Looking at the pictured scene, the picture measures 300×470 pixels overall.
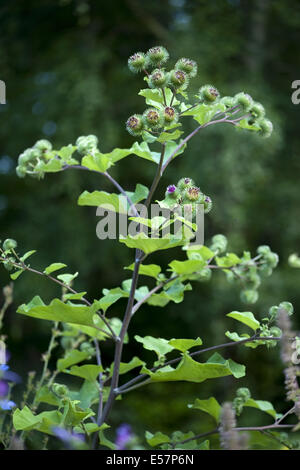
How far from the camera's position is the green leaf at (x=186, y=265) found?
3.40ft

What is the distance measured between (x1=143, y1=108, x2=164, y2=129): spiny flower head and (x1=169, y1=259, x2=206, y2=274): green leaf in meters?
0.26

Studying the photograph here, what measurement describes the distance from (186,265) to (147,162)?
303cm

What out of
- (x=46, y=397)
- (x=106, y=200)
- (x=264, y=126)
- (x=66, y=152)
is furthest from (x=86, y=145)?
(x=46, y=397)

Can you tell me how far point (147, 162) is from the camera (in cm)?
402

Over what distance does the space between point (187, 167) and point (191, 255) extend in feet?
8.71

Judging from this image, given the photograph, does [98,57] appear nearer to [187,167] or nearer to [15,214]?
[187,167]

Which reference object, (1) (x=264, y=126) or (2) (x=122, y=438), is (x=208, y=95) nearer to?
(1) (x=264, y=126)

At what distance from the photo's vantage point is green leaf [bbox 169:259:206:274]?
3.40 ft

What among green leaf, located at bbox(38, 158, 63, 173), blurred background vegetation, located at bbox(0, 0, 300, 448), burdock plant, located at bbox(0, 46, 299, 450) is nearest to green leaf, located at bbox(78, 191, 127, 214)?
burdock plant, located at bbox(0, 46, 299, 450)

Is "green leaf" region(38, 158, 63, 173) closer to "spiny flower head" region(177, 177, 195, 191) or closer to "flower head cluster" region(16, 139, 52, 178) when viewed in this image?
"flower head cluster" region(16, 139, 52, 178)

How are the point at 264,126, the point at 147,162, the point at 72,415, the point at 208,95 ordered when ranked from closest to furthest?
1. the point at 72,415
2. the point at 208,95
3. the point at 264,126
4. the point at 147,162

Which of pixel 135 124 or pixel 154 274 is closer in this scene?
pixel 135 124

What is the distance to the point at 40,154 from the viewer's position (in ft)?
3.92
